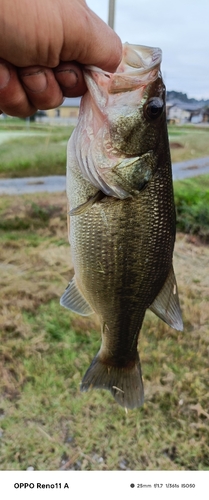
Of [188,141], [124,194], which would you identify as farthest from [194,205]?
[124,194]

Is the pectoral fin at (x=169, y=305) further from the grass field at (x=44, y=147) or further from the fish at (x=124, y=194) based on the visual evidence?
the grass field at (x=44, y=147)

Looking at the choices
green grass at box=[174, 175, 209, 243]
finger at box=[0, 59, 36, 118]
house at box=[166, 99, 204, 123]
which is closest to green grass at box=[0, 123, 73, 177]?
house at box=[166, 99, 204, 123]

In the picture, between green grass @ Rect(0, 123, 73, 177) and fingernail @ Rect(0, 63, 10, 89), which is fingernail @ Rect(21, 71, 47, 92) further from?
green grass @ Rect(0, 123, 73, 177)

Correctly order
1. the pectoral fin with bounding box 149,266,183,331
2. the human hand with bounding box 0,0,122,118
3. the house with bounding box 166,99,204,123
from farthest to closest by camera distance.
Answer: the house with bounding box 166,99,204,123, the pectoral fin with bounding box 149,266,183,331, the human hand with bounding box 0,0,122,118

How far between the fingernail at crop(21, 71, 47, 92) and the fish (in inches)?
2.3

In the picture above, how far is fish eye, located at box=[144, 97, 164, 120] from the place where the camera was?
570 mm

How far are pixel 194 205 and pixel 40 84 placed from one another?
153cm

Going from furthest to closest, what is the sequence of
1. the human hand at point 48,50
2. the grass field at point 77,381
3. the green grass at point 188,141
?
the green grass at point 188,141
the grass field at point 77,381
the human hand at point 48,50

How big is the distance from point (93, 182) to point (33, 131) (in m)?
1.38

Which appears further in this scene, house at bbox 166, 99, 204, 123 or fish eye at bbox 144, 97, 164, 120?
house at bbox 166, 99, 204, 123

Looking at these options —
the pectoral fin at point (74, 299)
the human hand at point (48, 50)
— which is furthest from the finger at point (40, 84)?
the pectoral fin at point (74, 299)

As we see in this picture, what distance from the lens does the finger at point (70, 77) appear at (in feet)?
1.88

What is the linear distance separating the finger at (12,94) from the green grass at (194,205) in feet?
4.83
